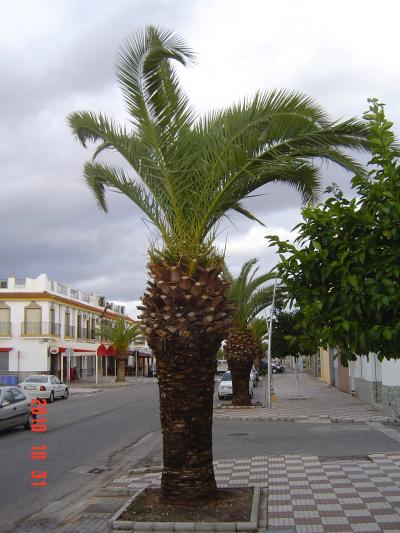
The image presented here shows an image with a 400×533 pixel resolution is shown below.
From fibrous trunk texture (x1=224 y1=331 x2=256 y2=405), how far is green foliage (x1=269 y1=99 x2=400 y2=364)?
58.3ft

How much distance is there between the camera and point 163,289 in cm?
761

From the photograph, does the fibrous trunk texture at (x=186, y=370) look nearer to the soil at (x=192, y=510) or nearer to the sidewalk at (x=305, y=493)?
the soil at (x=192, y=510)

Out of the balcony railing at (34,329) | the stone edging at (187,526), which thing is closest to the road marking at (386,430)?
the stone edging at (187,526)

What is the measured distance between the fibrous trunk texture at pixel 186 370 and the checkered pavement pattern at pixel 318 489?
1.00 m

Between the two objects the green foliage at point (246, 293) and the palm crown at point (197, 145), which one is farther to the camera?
the green foliage at point (246, 293)

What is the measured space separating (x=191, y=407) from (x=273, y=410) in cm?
1548

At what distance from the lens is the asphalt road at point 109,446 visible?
9.56 metres

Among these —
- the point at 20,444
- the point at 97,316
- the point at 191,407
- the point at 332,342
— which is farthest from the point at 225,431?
the point at 97,316

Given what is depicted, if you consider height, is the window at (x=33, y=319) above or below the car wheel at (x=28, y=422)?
above

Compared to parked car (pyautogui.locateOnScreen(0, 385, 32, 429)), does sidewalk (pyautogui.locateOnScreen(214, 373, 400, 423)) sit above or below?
below

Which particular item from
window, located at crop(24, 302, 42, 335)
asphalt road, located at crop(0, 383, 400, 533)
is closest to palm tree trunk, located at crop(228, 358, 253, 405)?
asphalt road, located at crop(0, 383, 400, 533)

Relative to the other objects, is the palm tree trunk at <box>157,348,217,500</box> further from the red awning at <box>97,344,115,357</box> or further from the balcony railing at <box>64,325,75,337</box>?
the balcony railing at <box>64,325,75,337</box>

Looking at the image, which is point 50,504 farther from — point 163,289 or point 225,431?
point 225,431

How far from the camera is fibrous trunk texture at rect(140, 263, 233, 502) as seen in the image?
7512mm
